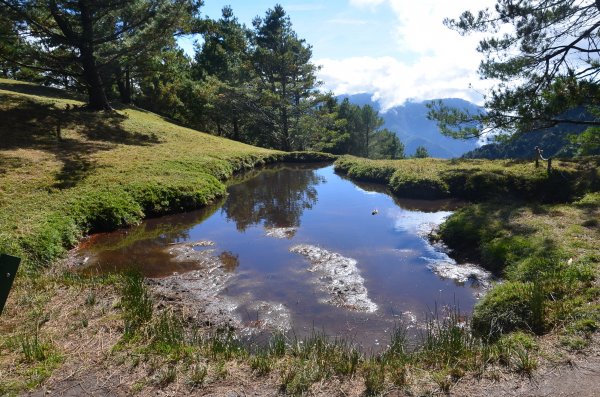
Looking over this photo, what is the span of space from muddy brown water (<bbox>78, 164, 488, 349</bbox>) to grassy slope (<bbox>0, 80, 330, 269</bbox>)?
873 mm

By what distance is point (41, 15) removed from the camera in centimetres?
2223

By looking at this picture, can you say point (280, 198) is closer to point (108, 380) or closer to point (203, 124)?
point (108, 380)

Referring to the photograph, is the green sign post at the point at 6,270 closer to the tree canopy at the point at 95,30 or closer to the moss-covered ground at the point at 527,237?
the moss-covered ground at the point at 527,237

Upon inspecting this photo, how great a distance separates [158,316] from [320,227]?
880cm

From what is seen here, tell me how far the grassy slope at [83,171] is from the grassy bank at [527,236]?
10.5 m

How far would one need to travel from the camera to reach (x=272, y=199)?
19984mm

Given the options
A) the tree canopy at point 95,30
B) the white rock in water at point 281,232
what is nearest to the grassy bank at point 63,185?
the tree canopy at point 95,30

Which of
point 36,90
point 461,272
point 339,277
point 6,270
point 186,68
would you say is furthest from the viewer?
point 186,68

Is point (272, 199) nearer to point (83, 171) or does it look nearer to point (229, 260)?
point (83, 171)

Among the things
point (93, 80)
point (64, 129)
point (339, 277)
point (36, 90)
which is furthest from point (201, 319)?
point (36, 90)

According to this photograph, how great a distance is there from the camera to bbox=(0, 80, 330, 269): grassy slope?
11891 mm

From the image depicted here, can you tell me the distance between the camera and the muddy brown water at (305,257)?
27.7 feet

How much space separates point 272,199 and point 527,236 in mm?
11970

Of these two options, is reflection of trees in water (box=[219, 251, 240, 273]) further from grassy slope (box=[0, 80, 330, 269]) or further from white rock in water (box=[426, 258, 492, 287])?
white rock in water (box=[426, 258, 492, 287])
